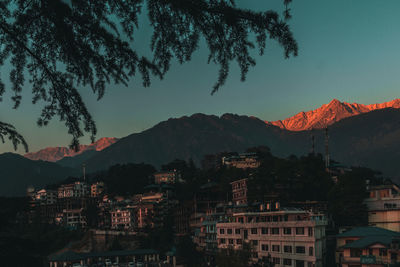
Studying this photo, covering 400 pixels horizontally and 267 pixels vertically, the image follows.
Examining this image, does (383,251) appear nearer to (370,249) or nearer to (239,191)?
(370,249)

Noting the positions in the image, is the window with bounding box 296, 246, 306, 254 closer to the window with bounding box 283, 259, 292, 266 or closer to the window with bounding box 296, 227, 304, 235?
the window with bounding box 296, 227, 304, 235

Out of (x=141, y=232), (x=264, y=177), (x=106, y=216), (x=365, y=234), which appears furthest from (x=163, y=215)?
(x=365, y=234)

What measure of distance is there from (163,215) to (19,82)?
91.9 metres

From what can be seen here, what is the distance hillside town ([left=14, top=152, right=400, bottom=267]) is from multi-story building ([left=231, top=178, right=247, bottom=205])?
200 mm

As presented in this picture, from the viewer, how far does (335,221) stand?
57.9 meters

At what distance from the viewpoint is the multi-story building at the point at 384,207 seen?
54688 mm

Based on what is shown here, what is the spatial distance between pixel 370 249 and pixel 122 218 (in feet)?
256

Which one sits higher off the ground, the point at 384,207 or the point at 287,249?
the point at 384,207

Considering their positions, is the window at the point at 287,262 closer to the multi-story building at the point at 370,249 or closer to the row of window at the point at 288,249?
the row of window at the point at 288,249

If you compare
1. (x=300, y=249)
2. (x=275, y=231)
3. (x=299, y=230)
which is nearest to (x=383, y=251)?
(x=300, y=249)

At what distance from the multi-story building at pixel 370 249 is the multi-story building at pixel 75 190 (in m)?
128

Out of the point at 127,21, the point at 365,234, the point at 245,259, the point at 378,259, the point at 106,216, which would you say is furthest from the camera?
the point at 106,216

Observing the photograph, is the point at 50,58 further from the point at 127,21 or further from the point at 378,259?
the point at 378,259

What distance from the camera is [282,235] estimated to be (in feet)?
164
